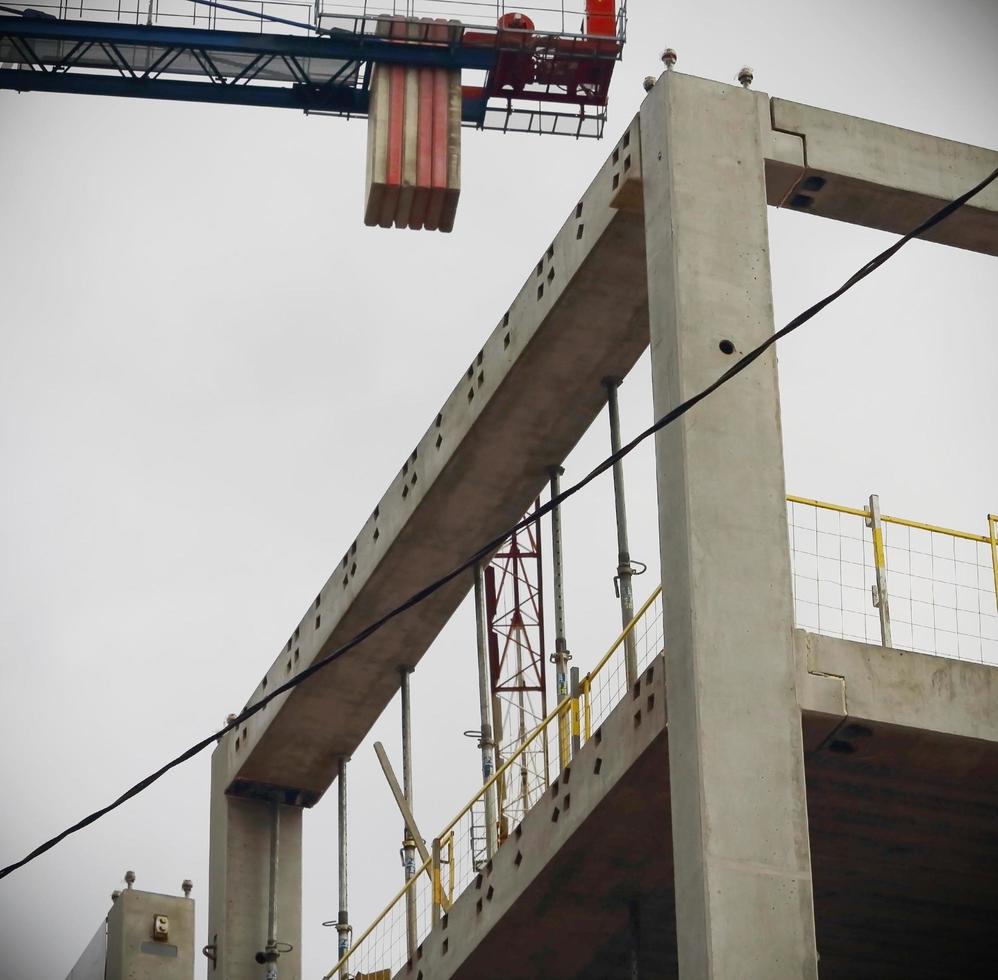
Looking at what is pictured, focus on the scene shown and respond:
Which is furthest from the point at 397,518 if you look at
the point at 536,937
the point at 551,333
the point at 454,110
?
the point at 454,110

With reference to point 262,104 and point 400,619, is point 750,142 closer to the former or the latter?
point 400,619

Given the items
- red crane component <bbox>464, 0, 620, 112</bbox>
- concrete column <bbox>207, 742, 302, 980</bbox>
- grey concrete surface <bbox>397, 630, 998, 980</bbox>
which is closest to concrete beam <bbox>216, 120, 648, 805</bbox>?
concrete column <bbox>207, 742, 302, 980</bbox>

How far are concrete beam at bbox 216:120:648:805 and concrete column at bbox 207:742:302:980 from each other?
37 cm

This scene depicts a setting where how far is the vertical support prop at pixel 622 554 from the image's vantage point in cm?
2042

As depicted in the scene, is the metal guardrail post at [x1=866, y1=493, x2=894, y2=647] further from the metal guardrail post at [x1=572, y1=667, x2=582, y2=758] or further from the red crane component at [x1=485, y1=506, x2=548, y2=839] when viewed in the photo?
the red crane component at [x1=485, y1=506, x2=548, y2=839]

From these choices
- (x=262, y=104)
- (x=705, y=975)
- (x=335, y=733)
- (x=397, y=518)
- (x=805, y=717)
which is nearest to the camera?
(x=705, y=975)

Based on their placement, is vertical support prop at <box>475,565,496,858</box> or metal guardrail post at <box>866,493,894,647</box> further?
vertical support prop at <box>475,565,496,858</box>

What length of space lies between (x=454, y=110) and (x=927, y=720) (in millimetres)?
19869

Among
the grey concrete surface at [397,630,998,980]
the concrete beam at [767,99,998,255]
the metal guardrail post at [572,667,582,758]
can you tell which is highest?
the concrete beam at [767,99,998,255]

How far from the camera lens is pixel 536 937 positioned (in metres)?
21.7

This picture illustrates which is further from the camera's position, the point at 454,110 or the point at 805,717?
the point at 454,110

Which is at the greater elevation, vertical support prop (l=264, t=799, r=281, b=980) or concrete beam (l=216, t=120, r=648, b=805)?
concrete beam (l=216, t=120, r=648, b=805)

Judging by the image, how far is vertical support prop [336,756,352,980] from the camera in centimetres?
2858

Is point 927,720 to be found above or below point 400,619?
A: below
